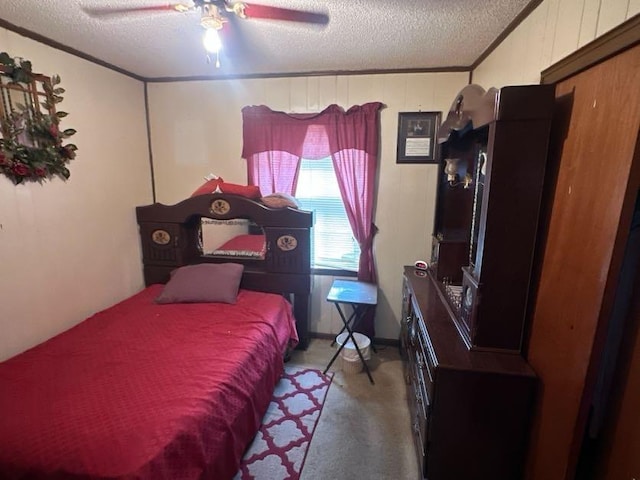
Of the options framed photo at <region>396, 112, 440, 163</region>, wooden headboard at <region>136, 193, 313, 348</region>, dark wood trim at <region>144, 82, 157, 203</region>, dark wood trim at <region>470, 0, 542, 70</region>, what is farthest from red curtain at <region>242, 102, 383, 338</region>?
dark wood trim at <region>144, 82, 157, 203</region>

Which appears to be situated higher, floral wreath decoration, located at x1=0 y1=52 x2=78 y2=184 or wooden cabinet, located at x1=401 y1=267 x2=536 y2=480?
floral wreath decoration, located at x1=0 y1=52 x2=78 y2=184

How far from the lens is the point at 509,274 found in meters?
1.34

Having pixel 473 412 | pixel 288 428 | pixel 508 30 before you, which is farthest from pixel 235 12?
pixel 288 428

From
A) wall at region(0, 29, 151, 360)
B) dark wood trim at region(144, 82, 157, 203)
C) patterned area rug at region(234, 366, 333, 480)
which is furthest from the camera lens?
dark wood trim at region(144, 82, 157, 203)

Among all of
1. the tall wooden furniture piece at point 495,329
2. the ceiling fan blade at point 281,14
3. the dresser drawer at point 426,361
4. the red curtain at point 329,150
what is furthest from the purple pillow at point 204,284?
the ceiling fan blade at point 281,14

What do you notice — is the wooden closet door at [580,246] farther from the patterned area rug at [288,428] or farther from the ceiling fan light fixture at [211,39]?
the ceiling fan light fixture at [211,39]

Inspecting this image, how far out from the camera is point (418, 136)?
2.59 meters

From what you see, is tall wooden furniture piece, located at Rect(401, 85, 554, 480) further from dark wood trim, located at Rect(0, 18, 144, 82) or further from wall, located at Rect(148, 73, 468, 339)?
dark wood trim, located at Rect(0, 18, 144, 82)

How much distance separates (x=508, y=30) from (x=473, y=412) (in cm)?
202

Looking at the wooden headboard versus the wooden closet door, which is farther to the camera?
the wooden headboard

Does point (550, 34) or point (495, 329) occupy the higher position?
point (550, 34)

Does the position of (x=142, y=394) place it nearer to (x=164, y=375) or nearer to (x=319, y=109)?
(x=164, y=375)

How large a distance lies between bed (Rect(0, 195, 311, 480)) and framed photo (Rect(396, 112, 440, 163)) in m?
1.00

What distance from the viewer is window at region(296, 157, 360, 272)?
110 inches
